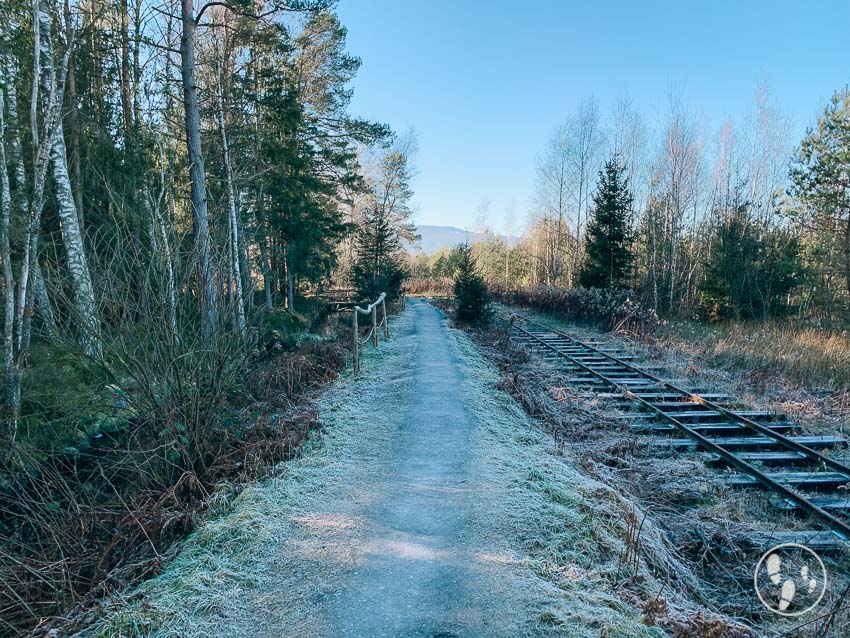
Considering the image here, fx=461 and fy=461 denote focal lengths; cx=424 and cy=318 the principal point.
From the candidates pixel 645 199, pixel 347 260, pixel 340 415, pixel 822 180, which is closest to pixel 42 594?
pixel 340 415

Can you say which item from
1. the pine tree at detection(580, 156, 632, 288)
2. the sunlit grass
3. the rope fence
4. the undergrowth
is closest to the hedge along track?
the sunlit grass

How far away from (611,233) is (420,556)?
21.0 m

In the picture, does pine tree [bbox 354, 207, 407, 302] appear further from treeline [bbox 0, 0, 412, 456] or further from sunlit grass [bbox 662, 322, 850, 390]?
sunlit grass [bbox 662, 322, 850, 390]

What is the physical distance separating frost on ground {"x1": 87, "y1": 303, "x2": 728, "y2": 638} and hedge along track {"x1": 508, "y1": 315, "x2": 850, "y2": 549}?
6.38 feet

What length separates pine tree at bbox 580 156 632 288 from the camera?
71.4 ft

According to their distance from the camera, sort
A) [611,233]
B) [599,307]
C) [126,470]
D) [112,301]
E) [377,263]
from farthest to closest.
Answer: [377,263] < [611,233] < [599,307] < [126,470] < [112,301]

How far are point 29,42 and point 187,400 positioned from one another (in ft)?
38.9

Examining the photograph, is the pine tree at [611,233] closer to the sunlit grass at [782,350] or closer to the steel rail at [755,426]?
the sunlit grass at [782,350]

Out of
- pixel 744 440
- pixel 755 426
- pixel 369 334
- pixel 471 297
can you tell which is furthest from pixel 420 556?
pixel 471 297

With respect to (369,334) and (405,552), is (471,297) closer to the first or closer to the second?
(369,334)

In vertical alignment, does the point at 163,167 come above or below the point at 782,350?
above

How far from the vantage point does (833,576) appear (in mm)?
Result: 3967

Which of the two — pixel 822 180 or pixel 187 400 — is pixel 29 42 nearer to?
pixel 187 400

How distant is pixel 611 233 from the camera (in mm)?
21781
